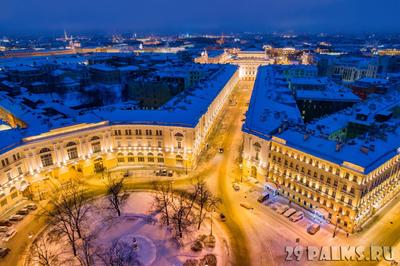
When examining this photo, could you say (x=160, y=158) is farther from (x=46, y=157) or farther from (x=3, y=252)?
(x=3, y=252)

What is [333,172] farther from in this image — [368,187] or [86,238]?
[86,238]

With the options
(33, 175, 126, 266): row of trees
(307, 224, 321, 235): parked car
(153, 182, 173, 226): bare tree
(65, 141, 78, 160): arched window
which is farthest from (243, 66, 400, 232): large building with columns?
(65, 141, 78, 160): arched window

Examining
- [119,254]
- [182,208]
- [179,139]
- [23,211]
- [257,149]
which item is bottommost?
[119,254]

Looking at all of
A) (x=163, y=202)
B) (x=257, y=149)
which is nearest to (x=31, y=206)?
(x=163, y=202)

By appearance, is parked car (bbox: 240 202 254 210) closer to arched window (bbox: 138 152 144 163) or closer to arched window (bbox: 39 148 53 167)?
arched window (bbox: 138 152 144 163)

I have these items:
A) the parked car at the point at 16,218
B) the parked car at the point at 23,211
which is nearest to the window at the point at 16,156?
the parked car at the point at 23,211

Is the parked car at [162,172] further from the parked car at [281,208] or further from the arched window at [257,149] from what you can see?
the parked car at [281,208]
